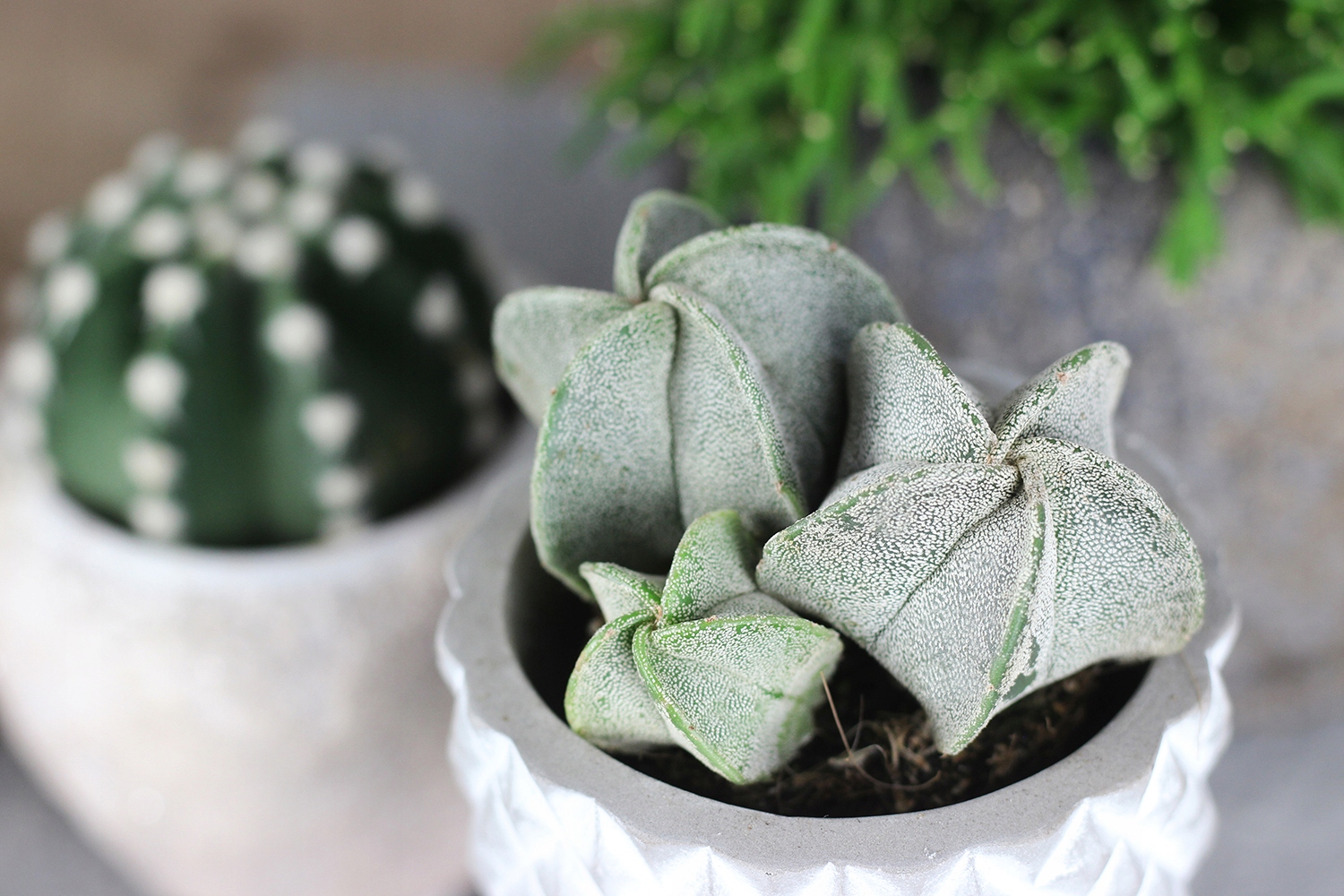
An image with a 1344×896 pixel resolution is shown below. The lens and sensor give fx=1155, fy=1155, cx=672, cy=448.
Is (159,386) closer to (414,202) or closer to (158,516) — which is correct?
(158,516)

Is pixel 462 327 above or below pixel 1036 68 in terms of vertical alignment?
below

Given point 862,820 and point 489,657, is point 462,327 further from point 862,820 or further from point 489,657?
point 862,820

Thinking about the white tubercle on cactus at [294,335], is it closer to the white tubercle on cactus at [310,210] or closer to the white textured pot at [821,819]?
the white tubercle on cactus at [310,210]

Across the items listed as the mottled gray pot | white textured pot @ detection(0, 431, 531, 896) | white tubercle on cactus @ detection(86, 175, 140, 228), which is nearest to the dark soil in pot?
white textured pot @ detection(0, 431, 531, 896)

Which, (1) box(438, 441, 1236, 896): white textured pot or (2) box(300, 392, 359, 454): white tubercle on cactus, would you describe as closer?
(1) box(438, 441, 1236, 896): white textured pot

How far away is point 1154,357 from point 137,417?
0.65 meters

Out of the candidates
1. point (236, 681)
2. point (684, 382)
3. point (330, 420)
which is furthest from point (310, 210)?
point (684, 382)

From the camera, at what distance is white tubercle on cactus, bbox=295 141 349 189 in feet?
2.60

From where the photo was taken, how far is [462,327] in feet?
2.56

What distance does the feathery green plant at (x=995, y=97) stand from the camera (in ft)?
2.27

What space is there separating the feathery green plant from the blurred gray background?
3 centimetres

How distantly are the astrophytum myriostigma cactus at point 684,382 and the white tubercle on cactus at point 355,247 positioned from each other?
0.96 feet

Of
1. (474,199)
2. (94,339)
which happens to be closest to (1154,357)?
(94,339)

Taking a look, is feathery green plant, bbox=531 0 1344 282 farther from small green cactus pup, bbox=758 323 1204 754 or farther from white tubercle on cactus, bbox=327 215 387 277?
small green cactus pup, bbox=758 323 1204 754
